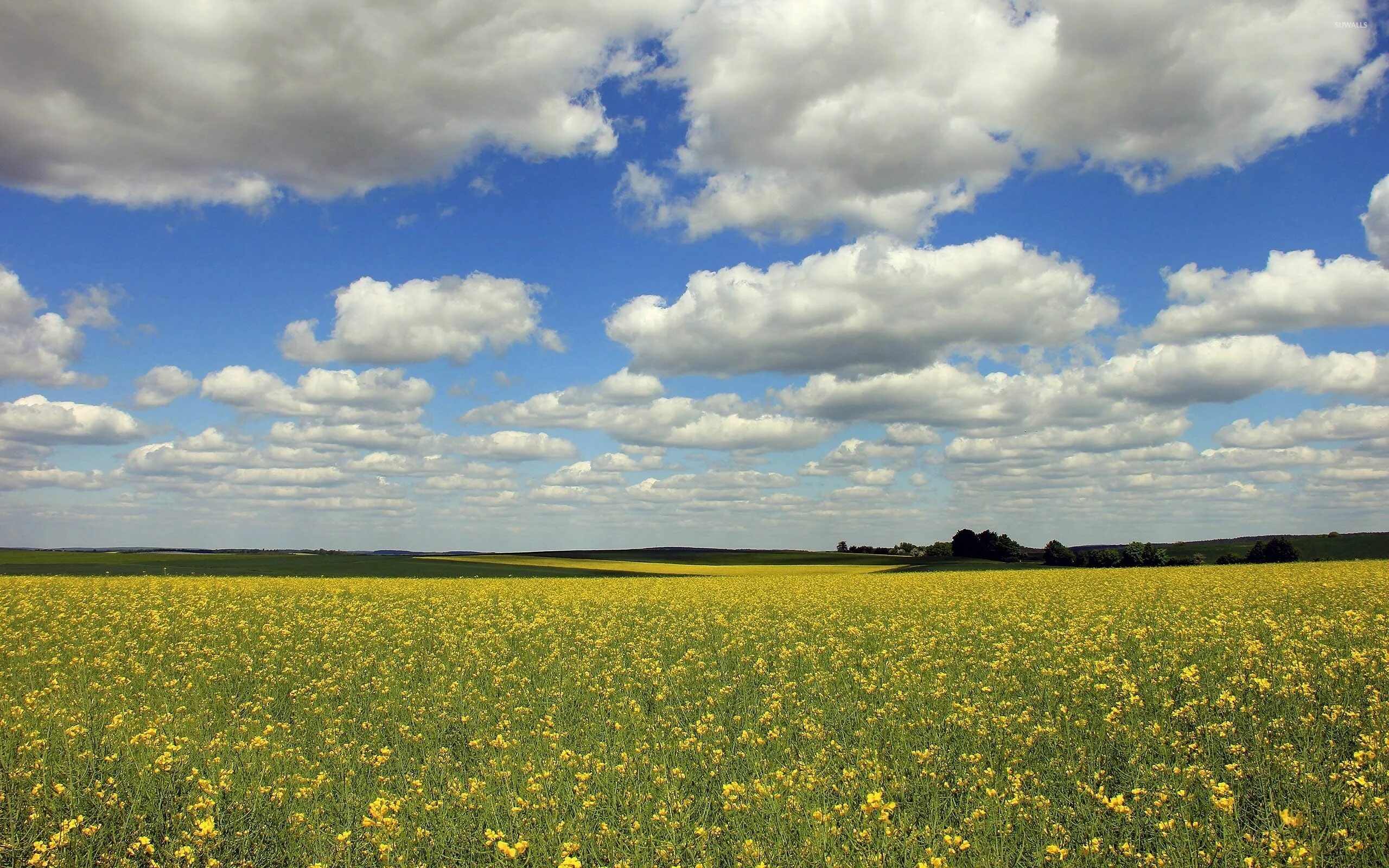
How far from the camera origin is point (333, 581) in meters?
39.7

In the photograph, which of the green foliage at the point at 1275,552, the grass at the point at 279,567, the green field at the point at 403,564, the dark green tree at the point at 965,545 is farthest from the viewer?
the dark green tree at the point at 965,545

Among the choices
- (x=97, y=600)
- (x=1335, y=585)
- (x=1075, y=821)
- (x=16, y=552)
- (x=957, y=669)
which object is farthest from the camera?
(x=16, y=552)

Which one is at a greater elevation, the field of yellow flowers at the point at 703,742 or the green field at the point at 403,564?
the field of yellow flowers at the point at 703,742

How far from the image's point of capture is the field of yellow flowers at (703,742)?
7.95 metres

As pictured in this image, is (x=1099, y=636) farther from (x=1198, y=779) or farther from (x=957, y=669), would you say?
(x=1198, y=779)

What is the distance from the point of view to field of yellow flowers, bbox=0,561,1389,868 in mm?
7953

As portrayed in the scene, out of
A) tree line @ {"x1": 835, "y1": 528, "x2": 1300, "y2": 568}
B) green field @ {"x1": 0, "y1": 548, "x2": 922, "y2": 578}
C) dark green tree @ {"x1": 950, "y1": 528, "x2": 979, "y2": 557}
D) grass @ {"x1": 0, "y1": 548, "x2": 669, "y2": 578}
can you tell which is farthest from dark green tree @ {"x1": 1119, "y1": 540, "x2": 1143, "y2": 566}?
grass @ {"x1": 0, "y1": 548, "x2": 669, "y2": 578}

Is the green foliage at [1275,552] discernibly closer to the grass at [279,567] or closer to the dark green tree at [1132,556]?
the dark green tree at [1132,556]

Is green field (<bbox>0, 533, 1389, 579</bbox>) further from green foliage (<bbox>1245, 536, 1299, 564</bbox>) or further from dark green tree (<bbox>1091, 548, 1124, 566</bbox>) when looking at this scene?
dark green tree (<bbox>1091, 548, 1124, 566</bbox>)

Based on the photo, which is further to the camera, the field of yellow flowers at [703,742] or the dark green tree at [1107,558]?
the dark green tree at [1107,558]

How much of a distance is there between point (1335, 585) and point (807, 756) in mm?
27058

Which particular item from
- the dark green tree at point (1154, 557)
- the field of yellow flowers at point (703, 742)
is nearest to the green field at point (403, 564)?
the dark green tree at point (1154, 557)

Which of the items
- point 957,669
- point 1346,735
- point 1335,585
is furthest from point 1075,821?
point 1335,585

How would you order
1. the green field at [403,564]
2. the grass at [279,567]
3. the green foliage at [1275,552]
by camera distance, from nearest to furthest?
the grass at [279,567], the green field at [403,564], the green foliage at [1275,552]
